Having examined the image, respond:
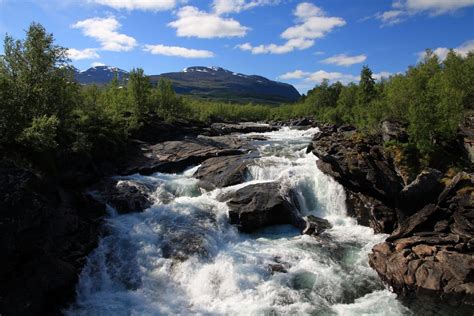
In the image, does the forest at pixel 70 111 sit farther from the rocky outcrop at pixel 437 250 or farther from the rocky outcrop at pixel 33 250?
Result: the rocky outcrop at pixel 437 250

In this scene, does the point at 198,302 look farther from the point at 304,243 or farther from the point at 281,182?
the point at 281,182

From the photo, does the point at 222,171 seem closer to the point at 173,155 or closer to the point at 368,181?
the point at 173,155

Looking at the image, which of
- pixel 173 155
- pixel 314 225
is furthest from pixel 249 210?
pixel 173 155

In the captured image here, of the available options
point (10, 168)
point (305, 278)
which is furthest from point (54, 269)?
point (305, 278)

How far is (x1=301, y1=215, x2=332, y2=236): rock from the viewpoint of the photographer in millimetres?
35250

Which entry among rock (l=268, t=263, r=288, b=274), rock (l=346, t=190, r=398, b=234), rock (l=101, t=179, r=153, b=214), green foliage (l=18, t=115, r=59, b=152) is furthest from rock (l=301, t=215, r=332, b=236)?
green foliage (l=18, t=115, r=59, b=152)

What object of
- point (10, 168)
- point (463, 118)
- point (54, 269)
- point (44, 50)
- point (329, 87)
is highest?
point (329, 87)

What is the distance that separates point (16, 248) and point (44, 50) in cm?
2519

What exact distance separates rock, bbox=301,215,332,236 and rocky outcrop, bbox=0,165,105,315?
19132 mm

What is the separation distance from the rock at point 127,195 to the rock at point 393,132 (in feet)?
93.0

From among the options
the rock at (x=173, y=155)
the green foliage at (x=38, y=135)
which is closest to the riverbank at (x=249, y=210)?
the rock at (x=173, y=155)

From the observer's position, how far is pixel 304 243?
32969 millimetres

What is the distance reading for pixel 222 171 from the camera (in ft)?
149

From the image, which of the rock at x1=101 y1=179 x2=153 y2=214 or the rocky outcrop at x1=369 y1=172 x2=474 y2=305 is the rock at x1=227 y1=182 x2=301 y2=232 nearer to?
the rock at x1=101 y1=179 x2=153 y2=214
